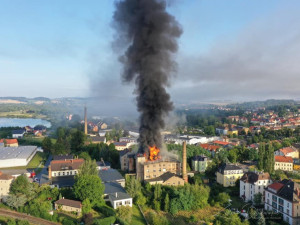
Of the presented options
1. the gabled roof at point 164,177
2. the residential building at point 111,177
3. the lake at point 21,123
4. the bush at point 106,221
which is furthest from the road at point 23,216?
the lake at point 21,123

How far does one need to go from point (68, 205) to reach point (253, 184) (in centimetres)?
1344

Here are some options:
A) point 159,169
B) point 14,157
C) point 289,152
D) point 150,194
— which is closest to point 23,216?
point 150,194

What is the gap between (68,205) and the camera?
59.3ft

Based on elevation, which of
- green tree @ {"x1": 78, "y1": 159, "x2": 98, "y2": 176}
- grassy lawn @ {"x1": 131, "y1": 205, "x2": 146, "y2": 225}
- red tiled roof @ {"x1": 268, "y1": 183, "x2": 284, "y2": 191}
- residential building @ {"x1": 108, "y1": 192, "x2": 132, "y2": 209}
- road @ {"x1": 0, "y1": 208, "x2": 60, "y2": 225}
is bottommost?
grassy lawn @ {"x1": 131, "y1": 205, "x2": 146, "y2": 225}

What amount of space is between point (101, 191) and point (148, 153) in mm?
7045

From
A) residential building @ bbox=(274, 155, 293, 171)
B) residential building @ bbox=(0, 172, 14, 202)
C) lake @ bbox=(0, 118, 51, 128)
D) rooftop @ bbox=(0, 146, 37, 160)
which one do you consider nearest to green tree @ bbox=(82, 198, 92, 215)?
residential building @ bbox=(0, 172, 14, 202)

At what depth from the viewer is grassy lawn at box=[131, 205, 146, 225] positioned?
56.5 feet

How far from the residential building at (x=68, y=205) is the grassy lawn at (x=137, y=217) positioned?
3558 mm

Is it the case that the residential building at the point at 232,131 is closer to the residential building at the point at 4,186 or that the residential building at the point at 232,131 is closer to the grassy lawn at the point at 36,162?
the grassy lawn at the point at 36,162

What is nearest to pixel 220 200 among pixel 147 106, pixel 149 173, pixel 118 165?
pixel 149 173

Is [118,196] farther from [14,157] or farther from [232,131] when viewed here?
[232,131]

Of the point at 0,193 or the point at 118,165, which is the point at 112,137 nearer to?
the point at 118,165

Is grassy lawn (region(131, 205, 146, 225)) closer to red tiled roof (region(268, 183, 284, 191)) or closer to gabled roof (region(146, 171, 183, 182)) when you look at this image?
gabled roof (region(146, 171, 183, 182))

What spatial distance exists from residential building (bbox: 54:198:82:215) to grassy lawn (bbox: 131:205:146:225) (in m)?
3.56
